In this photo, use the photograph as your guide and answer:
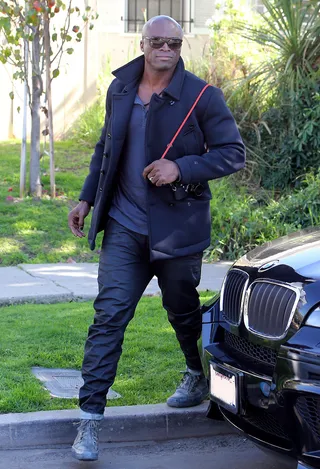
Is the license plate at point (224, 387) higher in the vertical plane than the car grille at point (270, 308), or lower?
lower

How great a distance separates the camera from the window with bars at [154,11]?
15.1 m

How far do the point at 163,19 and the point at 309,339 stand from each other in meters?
1.85

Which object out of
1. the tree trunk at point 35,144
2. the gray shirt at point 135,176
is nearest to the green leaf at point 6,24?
the tree trunk at point 35,144

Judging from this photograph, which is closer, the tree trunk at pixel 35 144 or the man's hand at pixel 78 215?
the man's hand at pixel 78 215

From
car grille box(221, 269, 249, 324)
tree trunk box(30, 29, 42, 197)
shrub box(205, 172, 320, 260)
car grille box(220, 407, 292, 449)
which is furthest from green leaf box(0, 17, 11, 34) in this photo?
car grille box(220, 407, 292, 449)

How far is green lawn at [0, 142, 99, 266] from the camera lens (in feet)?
30.2

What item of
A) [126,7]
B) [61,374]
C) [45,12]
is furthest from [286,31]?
[61,374]

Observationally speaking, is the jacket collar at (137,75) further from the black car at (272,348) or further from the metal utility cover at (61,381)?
the metal utility cover at (61,381)

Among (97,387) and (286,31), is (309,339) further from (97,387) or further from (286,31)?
(286,31)

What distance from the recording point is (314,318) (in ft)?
11.2

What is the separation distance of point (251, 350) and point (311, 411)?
54cm

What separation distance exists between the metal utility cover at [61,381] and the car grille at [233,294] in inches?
48.3

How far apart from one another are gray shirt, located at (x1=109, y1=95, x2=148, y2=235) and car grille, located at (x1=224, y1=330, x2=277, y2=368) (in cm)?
71

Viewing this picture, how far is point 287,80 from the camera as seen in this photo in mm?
11414
